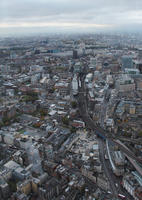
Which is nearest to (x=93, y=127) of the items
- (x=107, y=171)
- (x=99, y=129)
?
(x=99, y=129)

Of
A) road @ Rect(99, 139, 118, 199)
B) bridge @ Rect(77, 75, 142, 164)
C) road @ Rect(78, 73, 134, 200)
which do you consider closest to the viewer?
road @ Rect(99, 139, 118, 199)

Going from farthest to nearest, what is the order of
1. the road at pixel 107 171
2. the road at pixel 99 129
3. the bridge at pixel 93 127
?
the bridge at pixel 93 127 → the road at pixel 99 129 → the road at pixel 107 171

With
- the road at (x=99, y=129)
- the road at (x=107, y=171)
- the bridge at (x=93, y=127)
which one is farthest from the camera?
the bridge at (x=93, y=127)

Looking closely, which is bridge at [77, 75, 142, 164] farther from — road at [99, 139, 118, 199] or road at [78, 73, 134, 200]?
road at [99, 139, 118, 199]

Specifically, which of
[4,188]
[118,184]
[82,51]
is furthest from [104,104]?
[82,51]

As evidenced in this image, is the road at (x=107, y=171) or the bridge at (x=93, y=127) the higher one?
the bridge at (x=93, y=127)

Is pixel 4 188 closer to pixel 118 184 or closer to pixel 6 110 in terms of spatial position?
pixel 118 184

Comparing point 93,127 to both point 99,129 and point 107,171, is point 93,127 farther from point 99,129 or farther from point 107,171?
point 107,171

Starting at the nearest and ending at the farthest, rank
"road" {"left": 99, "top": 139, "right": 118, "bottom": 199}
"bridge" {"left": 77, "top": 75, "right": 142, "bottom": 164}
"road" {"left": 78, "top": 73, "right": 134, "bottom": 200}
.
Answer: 1. "road" {"left": 99, "top": 139, "right": 118, "bottom": 199}
2. "road" {"left": 78, "top": 73, "right": 134, "bottom": 200}
3. "bridge" {"left": 77, "top": 75, "right": 142, "bottom": 164}

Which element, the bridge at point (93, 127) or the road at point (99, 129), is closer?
the road at point (99, 129)

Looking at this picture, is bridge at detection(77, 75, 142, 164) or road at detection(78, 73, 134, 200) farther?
bridge at detection(77, 75, 142, 164)

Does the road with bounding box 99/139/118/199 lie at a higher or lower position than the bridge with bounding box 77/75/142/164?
lower

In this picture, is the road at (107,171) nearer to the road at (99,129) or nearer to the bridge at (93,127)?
the road at (99,129)
